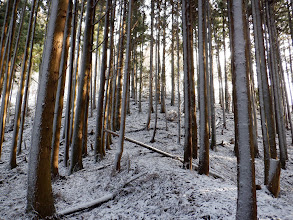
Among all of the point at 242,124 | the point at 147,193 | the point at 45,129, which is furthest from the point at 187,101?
the point at 45,129

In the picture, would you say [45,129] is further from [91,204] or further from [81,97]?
[81,97]

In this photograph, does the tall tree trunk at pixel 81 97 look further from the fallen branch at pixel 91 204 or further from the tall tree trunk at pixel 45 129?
the tall tree trunk at pixel 45 129

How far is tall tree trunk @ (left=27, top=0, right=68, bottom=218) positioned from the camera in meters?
2.68

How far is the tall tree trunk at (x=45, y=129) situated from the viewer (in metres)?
2.68

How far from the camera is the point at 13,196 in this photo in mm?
3975

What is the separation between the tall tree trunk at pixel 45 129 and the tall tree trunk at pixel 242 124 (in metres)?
2.79

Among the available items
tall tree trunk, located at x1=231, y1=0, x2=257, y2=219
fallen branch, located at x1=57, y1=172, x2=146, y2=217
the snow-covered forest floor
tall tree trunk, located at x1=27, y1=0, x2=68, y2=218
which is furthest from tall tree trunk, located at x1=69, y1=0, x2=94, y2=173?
tall tree trunk, located at x1=231, y1=0, x2=257, y2=219

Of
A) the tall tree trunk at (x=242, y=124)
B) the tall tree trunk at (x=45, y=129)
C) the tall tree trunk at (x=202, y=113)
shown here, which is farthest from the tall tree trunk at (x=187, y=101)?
the tall tree trunk at (x=45, y=129)

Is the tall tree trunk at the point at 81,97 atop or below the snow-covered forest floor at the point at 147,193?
atop

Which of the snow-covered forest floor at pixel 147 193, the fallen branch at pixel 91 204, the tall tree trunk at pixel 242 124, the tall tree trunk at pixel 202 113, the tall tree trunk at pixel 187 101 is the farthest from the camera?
the tall tree trunk at pixel 187 101

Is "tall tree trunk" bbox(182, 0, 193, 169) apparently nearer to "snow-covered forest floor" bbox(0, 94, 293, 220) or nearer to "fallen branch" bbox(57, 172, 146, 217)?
"snow-covered forest floor" bbox(0, 94, 293, 220)

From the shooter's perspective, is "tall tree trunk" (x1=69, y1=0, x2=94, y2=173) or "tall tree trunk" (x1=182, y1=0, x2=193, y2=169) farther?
"tall tree trunk" (x1=69, y1=0, x2=94, y2=173)

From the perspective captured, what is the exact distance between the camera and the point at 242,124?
6.53 feet

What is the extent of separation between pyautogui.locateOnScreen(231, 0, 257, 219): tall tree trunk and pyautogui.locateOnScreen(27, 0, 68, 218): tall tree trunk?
2788mm
